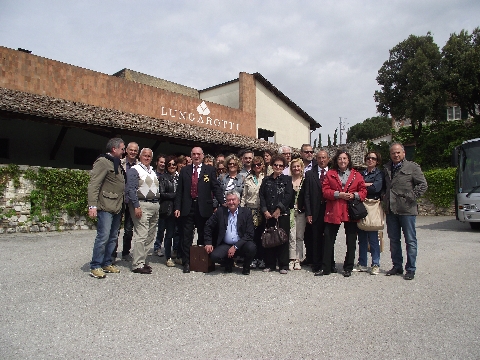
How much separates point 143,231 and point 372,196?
3.51 metres

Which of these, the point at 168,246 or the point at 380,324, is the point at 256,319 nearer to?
the point at 380,324

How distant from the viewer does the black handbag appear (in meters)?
5.33

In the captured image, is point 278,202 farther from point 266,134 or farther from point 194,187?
point 266,134

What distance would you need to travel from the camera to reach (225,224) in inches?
225

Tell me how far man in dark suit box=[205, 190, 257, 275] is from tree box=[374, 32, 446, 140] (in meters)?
24.6

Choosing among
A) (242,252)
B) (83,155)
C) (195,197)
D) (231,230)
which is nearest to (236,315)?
(242,252)

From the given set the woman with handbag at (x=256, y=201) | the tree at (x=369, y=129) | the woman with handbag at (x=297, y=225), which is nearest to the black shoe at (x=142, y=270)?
the woman with handbag at (x=256, y=201)

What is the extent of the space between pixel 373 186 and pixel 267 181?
62.5 inches

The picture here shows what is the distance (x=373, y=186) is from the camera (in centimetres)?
557

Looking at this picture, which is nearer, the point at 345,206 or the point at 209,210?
the point at 345,206

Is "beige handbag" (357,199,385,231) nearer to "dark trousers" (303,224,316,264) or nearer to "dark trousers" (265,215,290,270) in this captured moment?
"dark trousers" (303,224,316,264)

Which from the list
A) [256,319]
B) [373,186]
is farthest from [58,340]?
[373,186]

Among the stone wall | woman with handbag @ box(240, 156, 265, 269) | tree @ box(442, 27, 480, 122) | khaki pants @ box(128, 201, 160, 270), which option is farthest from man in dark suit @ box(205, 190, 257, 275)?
tree @ box(442, 27, 480, 122)

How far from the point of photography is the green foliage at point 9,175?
33.5ft
